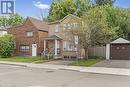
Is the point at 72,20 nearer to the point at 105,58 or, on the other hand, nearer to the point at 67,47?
the point at 67,47

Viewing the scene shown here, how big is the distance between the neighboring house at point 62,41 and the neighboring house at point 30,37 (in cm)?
268

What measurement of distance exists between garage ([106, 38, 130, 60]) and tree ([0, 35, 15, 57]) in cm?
1665

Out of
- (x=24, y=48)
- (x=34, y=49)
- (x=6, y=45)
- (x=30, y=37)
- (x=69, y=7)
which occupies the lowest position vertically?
(x=34, y=49)

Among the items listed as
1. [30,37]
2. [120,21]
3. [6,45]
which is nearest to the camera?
[120,21]

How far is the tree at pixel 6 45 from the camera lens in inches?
1625

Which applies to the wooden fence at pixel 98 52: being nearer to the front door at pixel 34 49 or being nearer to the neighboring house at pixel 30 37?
the neighboring house at pixel 30 37

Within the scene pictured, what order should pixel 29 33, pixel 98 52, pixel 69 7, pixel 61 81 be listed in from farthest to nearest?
pixel 69 7, pixel 29 33, pixel 98 52, pixel 61 81

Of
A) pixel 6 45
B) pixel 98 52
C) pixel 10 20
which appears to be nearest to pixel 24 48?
pixel 6 45

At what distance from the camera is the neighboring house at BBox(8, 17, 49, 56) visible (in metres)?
41.5

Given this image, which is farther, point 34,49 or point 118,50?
point 34,49

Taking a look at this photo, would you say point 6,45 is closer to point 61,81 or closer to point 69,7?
point 69,7

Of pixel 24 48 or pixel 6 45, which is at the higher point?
pixel 6 45

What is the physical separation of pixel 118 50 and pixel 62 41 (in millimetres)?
8267

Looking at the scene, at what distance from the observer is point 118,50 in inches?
1369
